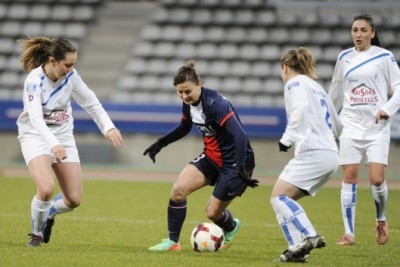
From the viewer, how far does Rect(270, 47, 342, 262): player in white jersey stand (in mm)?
7336

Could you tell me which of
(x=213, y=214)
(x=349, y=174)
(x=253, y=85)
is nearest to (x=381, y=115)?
(x=349, y=174)

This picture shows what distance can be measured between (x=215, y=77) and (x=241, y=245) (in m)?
15.5

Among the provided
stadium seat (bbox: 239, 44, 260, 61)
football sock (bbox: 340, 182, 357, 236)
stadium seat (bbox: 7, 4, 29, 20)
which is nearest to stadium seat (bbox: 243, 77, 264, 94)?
stadium seat (bbox: 239, 44, 260, 61)

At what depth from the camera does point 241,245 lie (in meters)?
9.23

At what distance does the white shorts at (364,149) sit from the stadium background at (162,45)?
39.1ft

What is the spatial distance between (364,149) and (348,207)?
2.21ft

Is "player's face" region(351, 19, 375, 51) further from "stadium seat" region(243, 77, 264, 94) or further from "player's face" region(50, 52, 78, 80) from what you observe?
"stadium seat" region(243, 77, 264, 94)

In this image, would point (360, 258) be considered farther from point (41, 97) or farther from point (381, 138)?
point (41, 97)

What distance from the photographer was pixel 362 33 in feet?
31.3

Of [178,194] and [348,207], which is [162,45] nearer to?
[348,207]

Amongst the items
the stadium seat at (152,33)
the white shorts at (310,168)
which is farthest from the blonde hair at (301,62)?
the stadium seat at (152,33)

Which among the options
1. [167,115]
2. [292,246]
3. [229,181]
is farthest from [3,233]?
[167,115]

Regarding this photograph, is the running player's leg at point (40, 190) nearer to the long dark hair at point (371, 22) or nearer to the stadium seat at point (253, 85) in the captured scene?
the long dark hair at point (371, 22)

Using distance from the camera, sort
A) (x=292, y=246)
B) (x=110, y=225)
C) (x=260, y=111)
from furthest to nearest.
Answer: (x=260, y=111)
(x=110, y=225)
(x=292, y=246)
